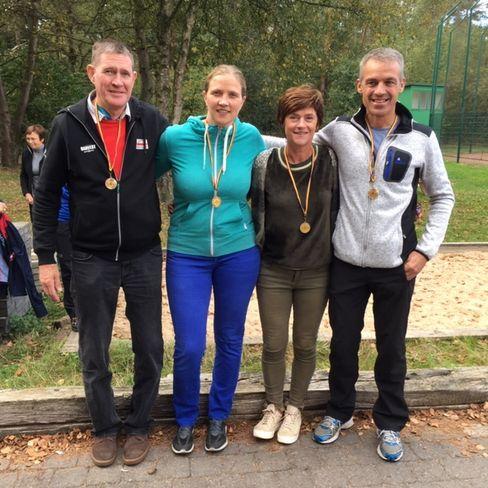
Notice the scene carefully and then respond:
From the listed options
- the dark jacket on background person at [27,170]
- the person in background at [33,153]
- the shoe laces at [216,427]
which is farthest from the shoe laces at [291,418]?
the dark jacket on background person at [27,170]

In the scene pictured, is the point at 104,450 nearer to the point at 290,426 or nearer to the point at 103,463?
the point at 103,463

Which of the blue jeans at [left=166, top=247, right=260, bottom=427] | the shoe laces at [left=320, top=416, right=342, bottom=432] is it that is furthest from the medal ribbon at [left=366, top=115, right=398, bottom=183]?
the shoe laces at [left=320, top=416, right=342, bottom=432]

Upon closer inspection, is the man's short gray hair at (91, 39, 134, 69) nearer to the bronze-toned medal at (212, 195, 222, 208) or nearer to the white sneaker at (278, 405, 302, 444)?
the bronze-toned medal at (212, 195, 222, 208)

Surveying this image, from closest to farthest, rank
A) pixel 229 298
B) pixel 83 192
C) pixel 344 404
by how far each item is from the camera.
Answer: pixel 83 192
pixel 229 298
pixel 344 404

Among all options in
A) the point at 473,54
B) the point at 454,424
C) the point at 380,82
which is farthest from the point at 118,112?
the point at 473,54

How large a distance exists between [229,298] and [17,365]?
8.00 ft

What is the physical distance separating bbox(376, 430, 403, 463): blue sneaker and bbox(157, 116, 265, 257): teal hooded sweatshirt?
1.35 m

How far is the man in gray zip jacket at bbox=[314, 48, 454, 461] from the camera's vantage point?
8.83 ft

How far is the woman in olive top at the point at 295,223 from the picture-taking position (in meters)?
2.73

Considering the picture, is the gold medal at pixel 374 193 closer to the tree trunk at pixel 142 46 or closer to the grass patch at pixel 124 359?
the grass patch at pixel 124 359

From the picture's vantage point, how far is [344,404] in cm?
307

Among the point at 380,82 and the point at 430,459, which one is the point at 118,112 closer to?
the point at 380,82

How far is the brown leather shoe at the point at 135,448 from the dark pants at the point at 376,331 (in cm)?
109

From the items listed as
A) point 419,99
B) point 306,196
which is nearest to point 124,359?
point 306,196
